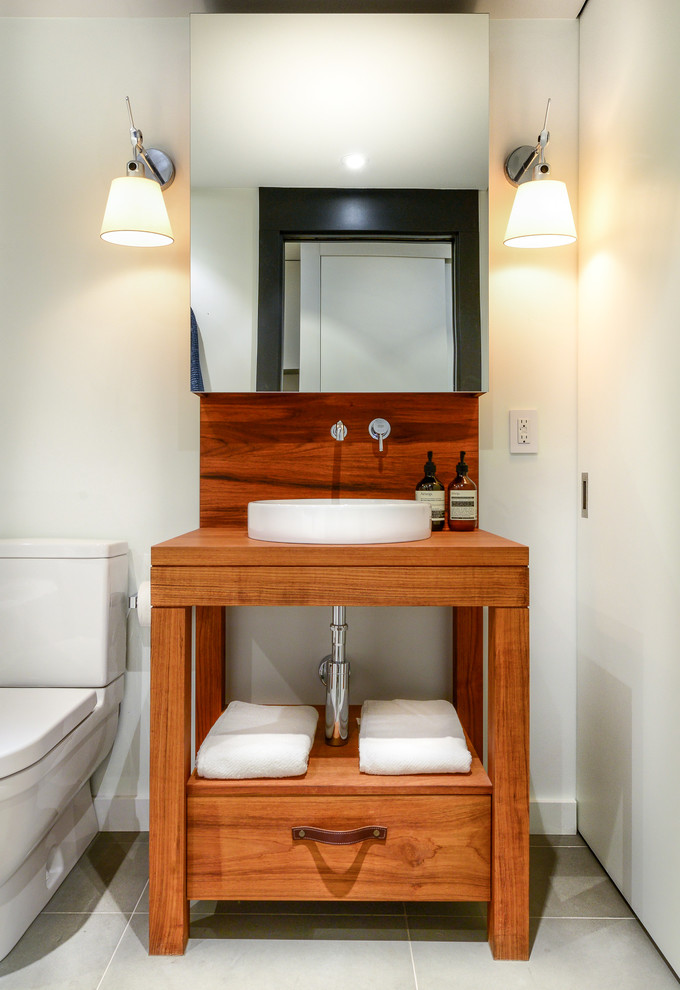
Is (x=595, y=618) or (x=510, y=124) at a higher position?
(x=510, y=124)

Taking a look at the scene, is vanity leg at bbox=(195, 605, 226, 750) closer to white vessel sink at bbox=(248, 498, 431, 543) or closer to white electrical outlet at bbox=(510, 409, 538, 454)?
white vessel sink at bbox=(248, 498, 431, 543)

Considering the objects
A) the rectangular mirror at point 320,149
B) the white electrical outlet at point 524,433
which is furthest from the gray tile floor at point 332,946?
the rectangular mirror at point 320,149

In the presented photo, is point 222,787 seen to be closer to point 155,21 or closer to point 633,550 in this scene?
point 633,550

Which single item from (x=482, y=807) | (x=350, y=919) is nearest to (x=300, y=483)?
(x=482, y=807)

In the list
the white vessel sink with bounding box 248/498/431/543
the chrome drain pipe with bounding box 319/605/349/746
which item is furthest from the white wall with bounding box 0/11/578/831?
the white vessel sink with bounding box 248/498/431/543

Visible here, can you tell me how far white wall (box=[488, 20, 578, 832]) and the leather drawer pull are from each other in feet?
2.22

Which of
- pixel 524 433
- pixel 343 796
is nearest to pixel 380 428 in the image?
pixel 524 433

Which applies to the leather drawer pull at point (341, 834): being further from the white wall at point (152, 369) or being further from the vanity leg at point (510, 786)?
the white wall at point (152, 369)

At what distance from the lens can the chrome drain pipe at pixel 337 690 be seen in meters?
1.51

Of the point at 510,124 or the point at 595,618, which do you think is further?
the point at 510,124

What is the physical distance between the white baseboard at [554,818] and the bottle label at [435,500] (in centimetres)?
82

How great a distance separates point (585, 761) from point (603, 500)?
68 cm

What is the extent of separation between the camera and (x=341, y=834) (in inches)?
50.4

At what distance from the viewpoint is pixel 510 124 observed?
5.84 ft
